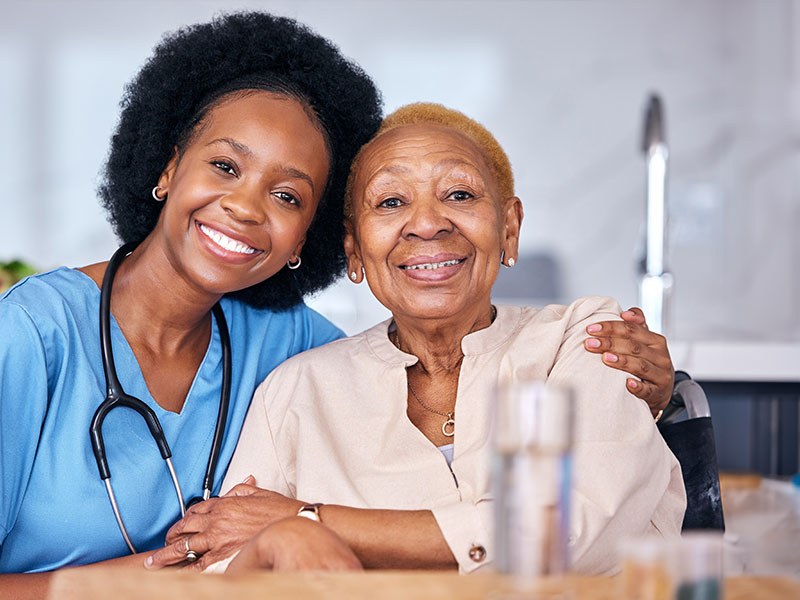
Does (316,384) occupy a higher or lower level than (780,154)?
lower

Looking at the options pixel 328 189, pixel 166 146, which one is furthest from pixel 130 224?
pixel 328 189

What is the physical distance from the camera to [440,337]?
156cm

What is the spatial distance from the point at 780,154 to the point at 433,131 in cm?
289

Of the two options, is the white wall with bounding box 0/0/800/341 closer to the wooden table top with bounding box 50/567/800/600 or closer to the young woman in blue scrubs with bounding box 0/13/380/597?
the young woman in blue scrubs with bounding box 0/13/380/597

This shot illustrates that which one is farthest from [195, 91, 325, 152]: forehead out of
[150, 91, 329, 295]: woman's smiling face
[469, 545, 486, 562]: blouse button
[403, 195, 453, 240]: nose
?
[469, 545, 486, 562]: blouse button

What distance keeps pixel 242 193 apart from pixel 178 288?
0.25 m

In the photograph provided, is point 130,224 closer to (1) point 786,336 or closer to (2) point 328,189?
(2) point 328,189

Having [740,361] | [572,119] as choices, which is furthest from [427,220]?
[572,119]

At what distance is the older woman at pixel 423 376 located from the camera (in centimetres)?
127

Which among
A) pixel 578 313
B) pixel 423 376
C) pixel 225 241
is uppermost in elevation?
pixel 225 241

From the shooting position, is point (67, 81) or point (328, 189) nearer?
point (328, 189)

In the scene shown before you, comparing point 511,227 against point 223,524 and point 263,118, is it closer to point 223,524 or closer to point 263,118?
point 263,118

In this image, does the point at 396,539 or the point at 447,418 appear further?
the point at 447,418

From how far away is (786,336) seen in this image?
3.72 meters
